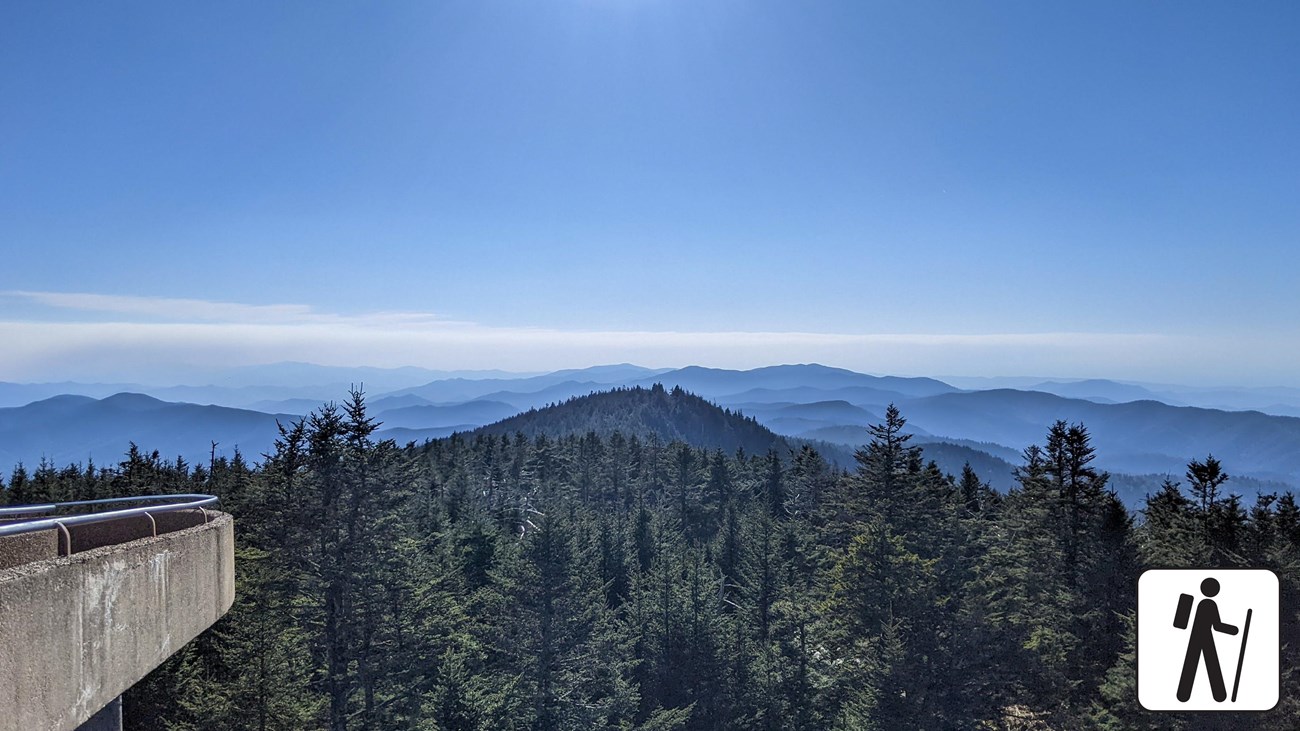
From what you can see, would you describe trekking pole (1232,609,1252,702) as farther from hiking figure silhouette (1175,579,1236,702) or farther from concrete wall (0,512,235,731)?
concrete wall (0,512,235,731)

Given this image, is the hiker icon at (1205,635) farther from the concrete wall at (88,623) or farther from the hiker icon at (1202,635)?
the concrete wall at (88,623)

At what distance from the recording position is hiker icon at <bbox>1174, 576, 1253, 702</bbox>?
8945mm

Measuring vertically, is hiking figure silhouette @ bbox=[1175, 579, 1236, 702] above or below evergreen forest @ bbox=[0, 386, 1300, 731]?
above

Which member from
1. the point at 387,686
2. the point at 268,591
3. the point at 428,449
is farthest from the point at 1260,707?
the point at 428,449

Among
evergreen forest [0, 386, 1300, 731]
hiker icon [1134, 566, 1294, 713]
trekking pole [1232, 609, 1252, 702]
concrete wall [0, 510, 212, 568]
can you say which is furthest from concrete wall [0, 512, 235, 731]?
evergreen forest [0, 386, 1300, 731]

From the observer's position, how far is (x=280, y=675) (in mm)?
21016

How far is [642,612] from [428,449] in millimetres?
67992

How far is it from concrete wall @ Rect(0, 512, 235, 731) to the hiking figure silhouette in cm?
1146

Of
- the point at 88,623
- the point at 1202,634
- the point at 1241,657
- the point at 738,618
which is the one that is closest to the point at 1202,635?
the point at 1202,634

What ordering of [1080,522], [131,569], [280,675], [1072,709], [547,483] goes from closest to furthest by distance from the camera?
[131,569] → [280,675] → [1072,709] → [1080,522] → [547,483]

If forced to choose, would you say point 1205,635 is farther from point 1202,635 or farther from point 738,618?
point 738,618

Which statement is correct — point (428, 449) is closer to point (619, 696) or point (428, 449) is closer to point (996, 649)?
point (619, 696)

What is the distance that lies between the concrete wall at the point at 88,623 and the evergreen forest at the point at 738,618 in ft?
54.8

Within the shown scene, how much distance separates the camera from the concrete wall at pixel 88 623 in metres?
4.32
